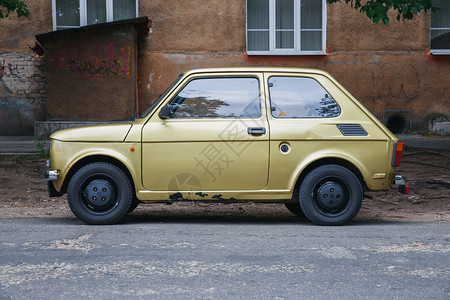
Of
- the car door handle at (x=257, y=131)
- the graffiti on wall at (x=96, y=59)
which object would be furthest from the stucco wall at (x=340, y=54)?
the car door handle at (x=257, y=131)

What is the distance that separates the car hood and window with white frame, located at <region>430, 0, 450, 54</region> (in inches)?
526

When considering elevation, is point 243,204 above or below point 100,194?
below

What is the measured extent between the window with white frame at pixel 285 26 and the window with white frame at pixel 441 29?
3.24 meters

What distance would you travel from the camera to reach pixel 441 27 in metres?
17.8

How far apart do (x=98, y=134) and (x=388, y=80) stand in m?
12.5

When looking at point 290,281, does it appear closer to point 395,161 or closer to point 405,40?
point 395,161

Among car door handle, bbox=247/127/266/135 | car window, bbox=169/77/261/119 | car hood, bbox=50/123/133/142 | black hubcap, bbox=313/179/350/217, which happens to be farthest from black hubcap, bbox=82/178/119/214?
black hubcap, bbox=313/179/350/217

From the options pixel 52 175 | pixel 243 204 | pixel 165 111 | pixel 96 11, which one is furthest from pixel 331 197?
pixel 96 11

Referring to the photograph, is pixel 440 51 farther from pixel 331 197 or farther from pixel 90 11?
pixel 331 197

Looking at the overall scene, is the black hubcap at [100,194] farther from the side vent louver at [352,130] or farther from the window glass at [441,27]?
the window glass at [441,27]

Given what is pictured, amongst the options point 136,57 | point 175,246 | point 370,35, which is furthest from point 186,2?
point 175,246

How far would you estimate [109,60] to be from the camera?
16.2m

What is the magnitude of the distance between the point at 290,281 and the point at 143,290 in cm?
103

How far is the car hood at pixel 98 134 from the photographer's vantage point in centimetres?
662
